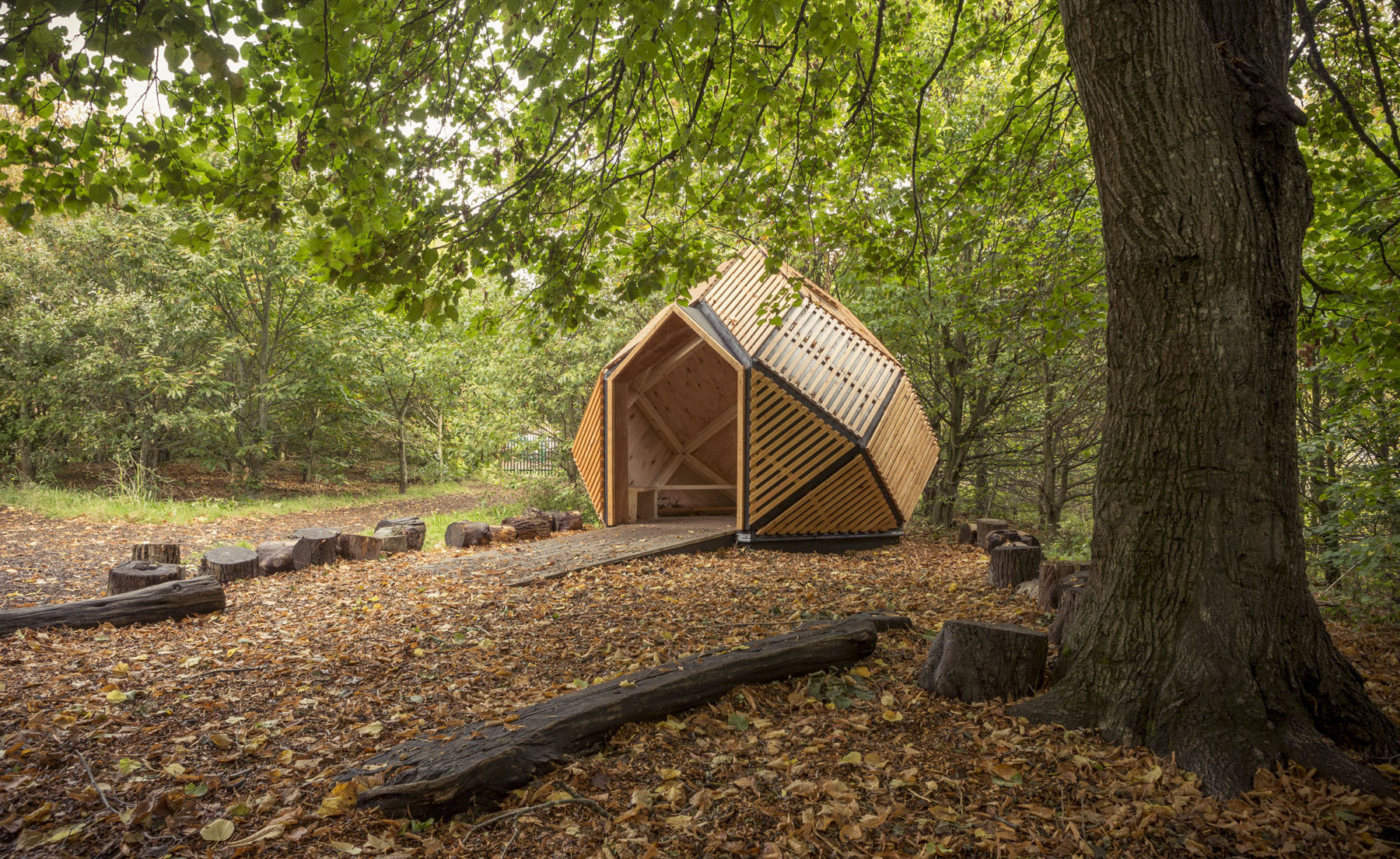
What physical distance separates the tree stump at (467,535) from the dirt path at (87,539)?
2583 mm

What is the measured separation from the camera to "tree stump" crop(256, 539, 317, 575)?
6.51 metres

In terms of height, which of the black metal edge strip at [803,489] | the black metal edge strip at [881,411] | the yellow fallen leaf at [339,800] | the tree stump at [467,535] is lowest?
the yellow fallen leaf at [339,800]

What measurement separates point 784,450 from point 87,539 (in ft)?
25.8

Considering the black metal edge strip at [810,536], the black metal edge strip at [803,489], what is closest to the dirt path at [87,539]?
the black metal edge strip at [810,536]

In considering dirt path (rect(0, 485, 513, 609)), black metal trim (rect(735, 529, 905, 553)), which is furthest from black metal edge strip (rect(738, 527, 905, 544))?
dirt path (rect(0, 485, 513, 609))

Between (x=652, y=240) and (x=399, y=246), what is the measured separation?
1718mm

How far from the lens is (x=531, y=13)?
3893 millimetres

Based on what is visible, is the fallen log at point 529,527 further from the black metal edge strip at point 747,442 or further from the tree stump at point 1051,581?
the tree stump at point 1051,581

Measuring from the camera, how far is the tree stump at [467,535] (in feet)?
27.3

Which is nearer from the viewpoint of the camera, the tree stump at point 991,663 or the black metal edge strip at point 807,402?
the tree stump at point 991,663

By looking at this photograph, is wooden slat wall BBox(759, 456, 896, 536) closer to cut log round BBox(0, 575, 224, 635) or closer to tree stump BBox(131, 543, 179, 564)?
cut log round BBox(0, 575, 224, 635)

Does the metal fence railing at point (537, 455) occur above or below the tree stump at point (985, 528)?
above

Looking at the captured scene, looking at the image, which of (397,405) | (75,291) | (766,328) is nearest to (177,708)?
(766,328)

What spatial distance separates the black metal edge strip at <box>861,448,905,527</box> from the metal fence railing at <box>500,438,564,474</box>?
604 centimetres
